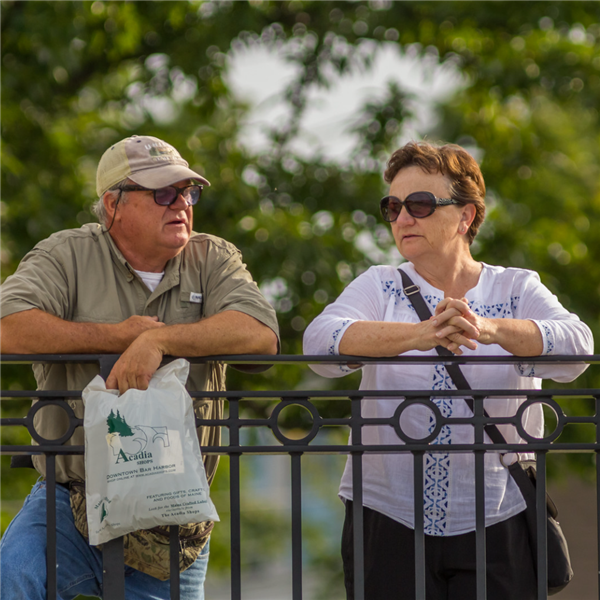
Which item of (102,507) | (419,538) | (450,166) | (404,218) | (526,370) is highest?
(450,166)

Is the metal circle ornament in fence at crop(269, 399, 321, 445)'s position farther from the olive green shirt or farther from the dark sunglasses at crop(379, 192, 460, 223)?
the dark sunglasses at crop(379, 192, 460, 223)

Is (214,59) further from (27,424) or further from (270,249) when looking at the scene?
(27,424)

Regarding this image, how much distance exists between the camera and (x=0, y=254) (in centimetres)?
650

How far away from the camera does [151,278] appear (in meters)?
2.92

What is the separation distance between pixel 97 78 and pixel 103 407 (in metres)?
5.72

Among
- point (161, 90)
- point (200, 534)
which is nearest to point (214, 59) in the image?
point (161, 90)

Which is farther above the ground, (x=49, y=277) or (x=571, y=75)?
(x=571, y=75)

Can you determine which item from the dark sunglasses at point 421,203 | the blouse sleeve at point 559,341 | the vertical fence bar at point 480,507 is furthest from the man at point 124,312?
the blouse sleeve at point 559,341

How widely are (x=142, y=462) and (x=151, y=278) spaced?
0.76m

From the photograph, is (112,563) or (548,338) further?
(548,338)

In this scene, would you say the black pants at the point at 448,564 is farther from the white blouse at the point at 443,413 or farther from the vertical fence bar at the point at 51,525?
the vertical fence bar at the point at 51,525

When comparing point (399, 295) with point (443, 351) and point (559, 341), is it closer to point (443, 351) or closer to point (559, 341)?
point (443, 351)

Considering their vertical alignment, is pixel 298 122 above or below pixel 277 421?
above

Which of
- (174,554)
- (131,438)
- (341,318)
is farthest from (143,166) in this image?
(174,554)
